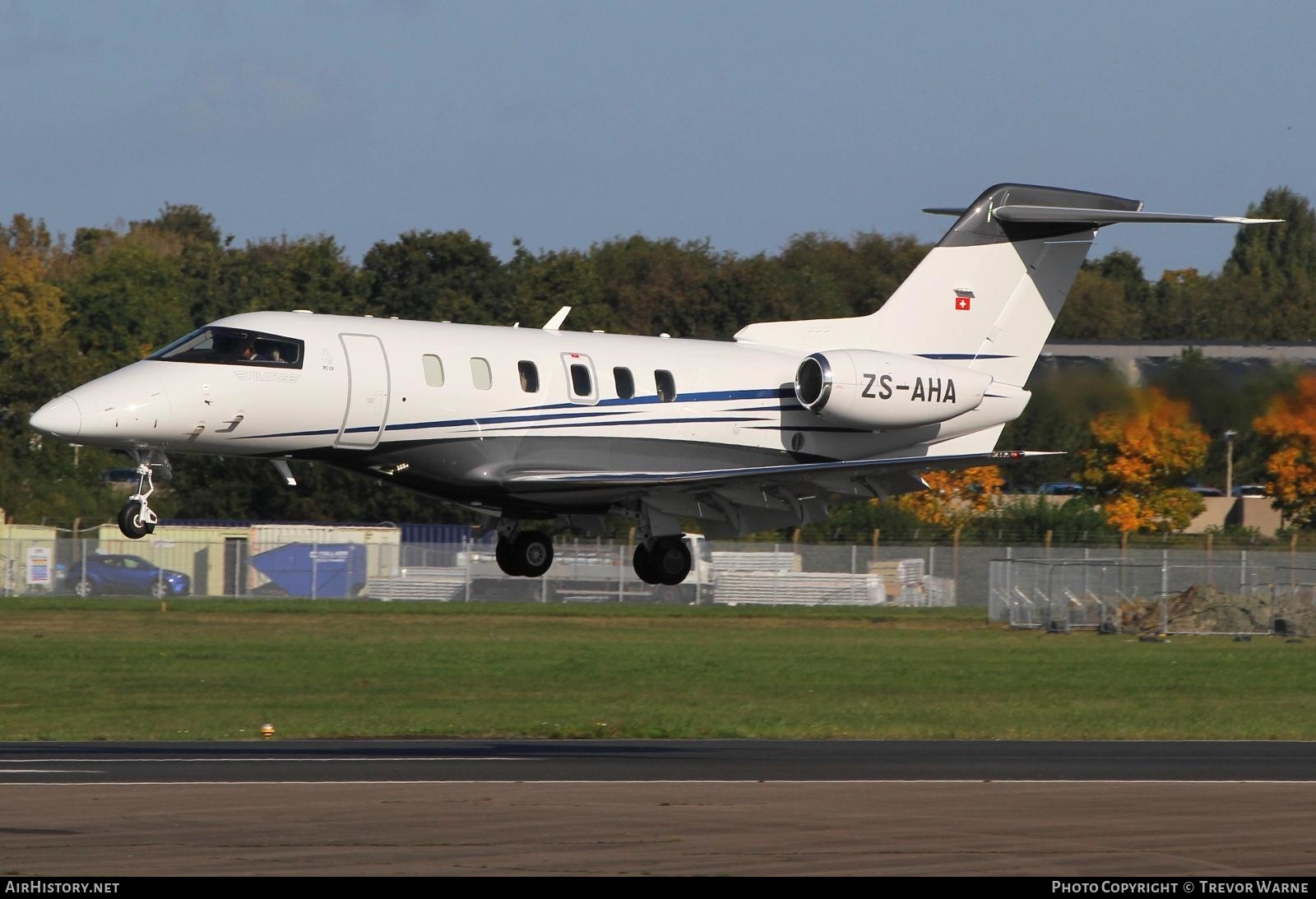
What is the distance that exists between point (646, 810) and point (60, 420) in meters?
7.07

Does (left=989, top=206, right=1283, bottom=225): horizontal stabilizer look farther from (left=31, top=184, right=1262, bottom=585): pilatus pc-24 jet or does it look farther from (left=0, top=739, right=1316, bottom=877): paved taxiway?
(left=0, top=739, right=1316, bottom=877): paved taxiway

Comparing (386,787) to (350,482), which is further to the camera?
(350,482)

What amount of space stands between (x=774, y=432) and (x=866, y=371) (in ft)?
4.60

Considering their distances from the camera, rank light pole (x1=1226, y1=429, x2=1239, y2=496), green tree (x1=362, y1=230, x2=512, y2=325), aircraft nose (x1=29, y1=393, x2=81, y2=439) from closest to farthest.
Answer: aircraft nose (x1=29, y1=393, x2=81, y2=439), light pole (x1=1226, y1=429, x2=1239, y2=496), green tree (x1=362, y1=230, x2=512, y2=325)

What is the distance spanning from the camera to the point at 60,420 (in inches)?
757

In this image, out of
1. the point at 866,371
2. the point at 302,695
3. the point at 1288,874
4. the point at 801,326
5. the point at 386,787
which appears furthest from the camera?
the point at 302,695

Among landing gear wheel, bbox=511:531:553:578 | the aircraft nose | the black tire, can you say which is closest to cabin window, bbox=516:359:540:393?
landing gear wheel, bbox=511:531:553:578

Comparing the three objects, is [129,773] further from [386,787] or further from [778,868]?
[778,868]

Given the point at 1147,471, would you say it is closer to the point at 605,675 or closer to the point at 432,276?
the point at 605,675

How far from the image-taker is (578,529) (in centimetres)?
2364

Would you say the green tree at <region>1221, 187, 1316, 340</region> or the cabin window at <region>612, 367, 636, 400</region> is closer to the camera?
the cabin window at <region>612, 367, 636, 400</region>

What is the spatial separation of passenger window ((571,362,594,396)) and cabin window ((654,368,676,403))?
0.89 metres

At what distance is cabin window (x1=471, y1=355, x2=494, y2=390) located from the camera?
21.7m

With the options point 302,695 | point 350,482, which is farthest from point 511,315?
point 302,695
